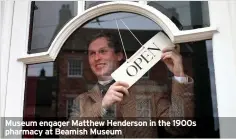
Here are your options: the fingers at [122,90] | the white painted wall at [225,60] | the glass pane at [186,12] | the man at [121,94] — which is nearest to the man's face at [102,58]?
the man at [121,94]

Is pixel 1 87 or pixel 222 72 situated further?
pixel 1 87

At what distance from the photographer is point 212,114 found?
1.56 m

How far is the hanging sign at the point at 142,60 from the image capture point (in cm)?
171

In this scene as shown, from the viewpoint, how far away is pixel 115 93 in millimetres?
1720

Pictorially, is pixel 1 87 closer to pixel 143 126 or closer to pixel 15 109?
pixel 15 109

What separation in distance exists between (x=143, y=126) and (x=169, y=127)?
13 centimetres

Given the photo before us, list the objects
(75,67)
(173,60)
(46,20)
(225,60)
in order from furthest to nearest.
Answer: (46,20) → (75,67) → (173,60) → (225,60)

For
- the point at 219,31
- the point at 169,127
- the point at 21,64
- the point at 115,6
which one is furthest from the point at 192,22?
the point at 21,64

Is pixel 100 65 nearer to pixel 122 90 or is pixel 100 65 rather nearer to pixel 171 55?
pixel 122 90

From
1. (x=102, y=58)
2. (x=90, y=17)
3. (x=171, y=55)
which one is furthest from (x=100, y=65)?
(x=171, y=55)

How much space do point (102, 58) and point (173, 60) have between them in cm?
39

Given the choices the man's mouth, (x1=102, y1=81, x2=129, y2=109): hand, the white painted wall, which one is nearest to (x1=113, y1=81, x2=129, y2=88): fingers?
(x1=102, y1=81, x2=129, y2=109): hand

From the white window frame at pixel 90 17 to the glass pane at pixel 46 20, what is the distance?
36mm

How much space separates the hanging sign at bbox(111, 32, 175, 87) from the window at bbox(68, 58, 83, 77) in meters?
0.18
